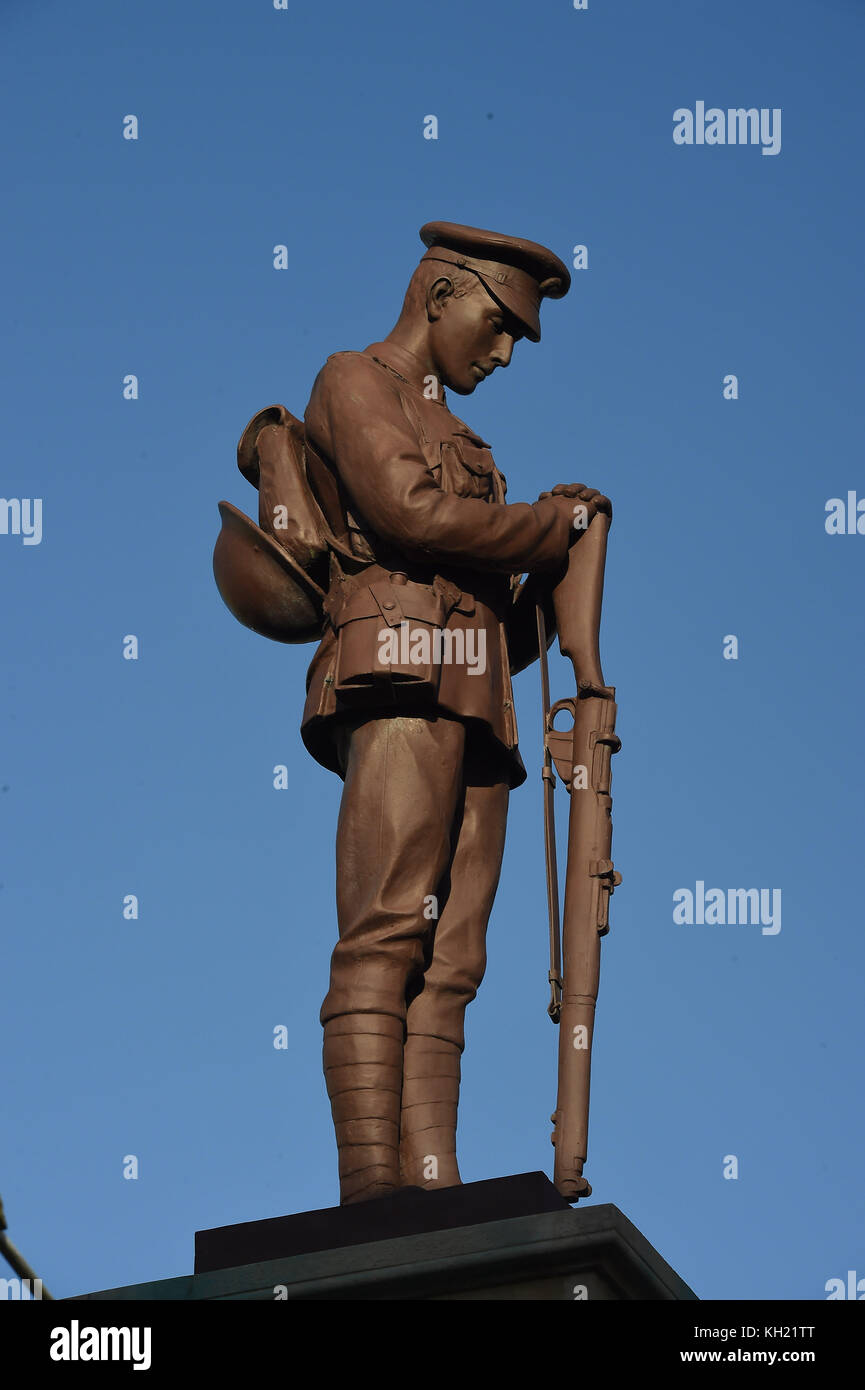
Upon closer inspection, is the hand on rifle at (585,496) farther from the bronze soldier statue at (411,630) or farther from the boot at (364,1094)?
the boot at (364,1094)

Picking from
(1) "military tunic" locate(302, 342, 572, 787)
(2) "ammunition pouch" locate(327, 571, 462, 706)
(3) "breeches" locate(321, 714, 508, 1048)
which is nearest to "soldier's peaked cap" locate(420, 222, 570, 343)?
(1) "military tunic" locate(302, 342, 572, 787)

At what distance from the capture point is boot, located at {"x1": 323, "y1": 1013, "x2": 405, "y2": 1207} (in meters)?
8.70

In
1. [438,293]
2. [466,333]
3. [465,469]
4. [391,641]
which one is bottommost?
[391,641]

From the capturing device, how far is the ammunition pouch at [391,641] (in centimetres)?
920

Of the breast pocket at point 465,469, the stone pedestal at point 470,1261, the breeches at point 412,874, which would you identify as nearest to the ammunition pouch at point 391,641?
the breeches at point 412,874

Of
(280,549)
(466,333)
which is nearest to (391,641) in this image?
(280,549)

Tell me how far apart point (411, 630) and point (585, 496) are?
3.88 feet

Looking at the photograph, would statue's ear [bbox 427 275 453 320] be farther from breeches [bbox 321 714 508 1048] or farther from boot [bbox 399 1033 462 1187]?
boot [bbox 399 1033 462 1187]

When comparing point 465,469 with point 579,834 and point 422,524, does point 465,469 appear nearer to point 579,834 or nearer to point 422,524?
point 422,524

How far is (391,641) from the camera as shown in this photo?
9234 millimetres
